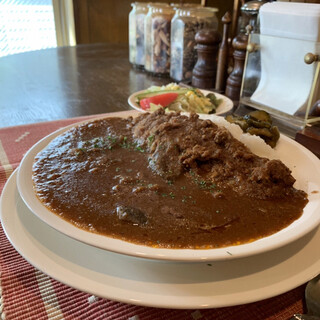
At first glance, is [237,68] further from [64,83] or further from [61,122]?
[64,83]

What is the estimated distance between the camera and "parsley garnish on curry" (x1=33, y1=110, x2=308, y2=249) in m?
0.91

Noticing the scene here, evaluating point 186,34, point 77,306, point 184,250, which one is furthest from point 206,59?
point 77,306

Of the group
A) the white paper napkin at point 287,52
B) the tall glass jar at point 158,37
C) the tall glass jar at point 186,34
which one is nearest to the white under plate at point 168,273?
the white paper napkin at point 287,52

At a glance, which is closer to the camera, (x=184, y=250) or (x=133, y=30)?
(x=184, y=250)

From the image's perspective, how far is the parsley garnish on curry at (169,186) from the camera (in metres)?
0.91

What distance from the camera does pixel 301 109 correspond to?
183 centimetres

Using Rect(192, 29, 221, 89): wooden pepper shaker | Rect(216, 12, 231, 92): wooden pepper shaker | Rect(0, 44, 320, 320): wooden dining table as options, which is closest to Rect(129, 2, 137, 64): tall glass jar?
Rect(0, 44, 320, 320): wooden dining table

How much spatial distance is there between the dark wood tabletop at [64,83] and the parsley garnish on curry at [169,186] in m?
0.91

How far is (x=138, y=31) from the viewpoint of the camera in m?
3.28

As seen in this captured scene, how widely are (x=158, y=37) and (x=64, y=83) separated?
1004 millimetres

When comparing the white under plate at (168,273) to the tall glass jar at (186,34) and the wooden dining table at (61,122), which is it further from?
the tall glass jar at (186,34)

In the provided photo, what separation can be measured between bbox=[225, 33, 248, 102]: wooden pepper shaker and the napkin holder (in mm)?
187

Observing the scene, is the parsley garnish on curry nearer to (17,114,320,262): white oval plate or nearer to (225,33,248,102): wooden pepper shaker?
(17,114,320,262): white oval plate

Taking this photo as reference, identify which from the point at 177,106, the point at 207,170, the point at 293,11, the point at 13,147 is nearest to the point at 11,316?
the point at 207,170
